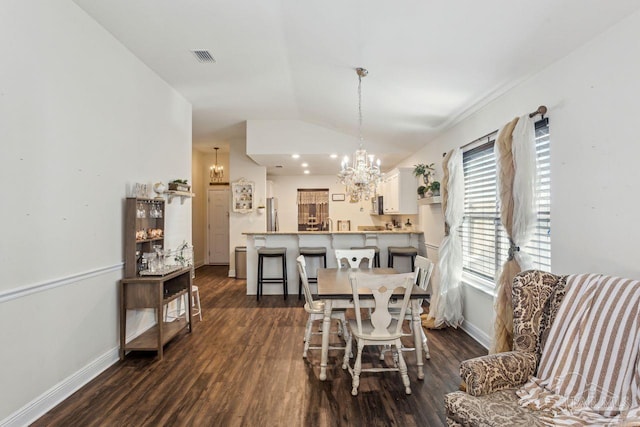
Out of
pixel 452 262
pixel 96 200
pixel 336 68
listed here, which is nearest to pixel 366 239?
pixel 452 262

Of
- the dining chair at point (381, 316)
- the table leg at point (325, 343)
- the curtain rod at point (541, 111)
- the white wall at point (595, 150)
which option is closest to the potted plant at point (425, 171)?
the white wall at point (595, 150)

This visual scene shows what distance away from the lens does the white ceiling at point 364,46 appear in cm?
214

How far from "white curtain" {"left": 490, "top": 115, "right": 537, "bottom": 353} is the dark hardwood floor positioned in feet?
1.94

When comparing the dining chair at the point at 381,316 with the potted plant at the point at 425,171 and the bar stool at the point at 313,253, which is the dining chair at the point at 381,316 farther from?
the potted plant at the point at 425,171

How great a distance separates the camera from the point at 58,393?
2408mm

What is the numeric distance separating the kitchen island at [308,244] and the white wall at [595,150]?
10.1 ft

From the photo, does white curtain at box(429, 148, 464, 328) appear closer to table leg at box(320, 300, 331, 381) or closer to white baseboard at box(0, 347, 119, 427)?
table leg at box(320, 300, 331, 381)

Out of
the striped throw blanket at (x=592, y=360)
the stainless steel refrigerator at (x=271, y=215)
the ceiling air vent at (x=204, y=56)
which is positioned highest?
the ceiling air vent at (x=204, y=56)

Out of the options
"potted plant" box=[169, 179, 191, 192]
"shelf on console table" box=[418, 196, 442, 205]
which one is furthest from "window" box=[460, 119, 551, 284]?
"potted plant" box=[169, 179, 191, 192]

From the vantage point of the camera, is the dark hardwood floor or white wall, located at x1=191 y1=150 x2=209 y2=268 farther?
white wall, located at x1=191 y1=150 x2=209 y2=268

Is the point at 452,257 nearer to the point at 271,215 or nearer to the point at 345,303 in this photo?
the point at 345,303

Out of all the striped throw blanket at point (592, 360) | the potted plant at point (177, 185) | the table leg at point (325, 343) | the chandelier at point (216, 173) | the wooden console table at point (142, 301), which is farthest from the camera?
the chandelier at point (216, 173)

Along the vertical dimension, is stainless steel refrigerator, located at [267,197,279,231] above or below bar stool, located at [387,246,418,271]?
above

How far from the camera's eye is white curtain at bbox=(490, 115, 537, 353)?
2.56m
